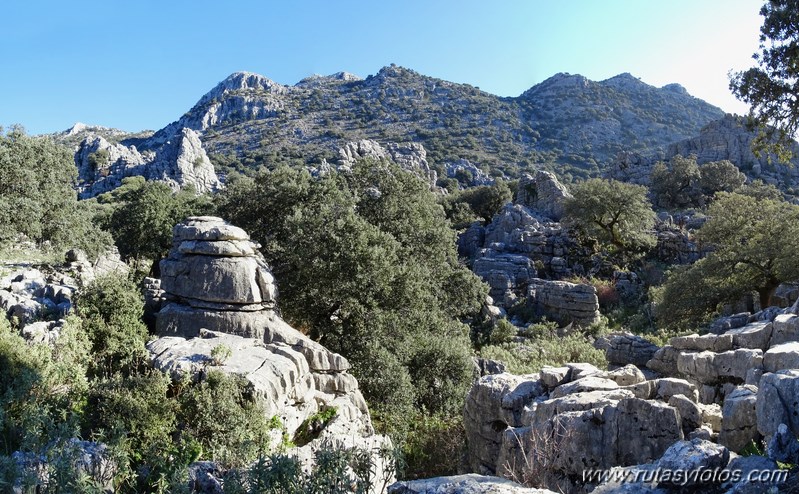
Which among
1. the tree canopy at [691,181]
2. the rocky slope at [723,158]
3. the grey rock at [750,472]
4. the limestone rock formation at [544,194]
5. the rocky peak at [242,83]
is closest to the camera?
the grey rock at [750,472]

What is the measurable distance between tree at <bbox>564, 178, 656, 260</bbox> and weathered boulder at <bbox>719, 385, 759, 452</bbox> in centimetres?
3273

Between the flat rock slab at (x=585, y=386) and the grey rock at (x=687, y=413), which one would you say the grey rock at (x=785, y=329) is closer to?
the flat rock slab at (x=585, y=386)

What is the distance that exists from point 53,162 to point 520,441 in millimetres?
20778

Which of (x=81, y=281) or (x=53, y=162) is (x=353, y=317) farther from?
(x=53, y=162)

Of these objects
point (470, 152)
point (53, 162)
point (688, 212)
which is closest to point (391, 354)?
point (53, 162)

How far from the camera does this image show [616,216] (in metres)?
38.2

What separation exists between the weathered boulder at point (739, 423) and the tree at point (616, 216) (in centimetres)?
3273

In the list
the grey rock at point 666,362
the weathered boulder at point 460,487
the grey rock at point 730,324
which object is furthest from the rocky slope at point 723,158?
the weathered boulder at point 460,487

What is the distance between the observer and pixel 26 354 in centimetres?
1002

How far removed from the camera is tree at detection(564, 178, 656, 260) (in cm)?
3775

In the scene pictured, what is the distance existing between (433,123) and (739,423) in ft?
336

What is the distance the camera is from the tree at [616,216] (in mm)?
37750

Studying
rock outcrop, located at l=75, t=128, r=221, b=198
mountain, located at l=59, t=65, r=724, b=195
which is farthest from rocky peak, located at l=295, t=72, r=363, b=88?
rock outcrop, located at l=75, t=128, r=221, b=198

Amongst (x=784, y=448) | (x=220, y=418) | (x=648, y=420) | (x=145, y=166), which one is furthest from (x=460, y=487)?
(x=145, y=166)
